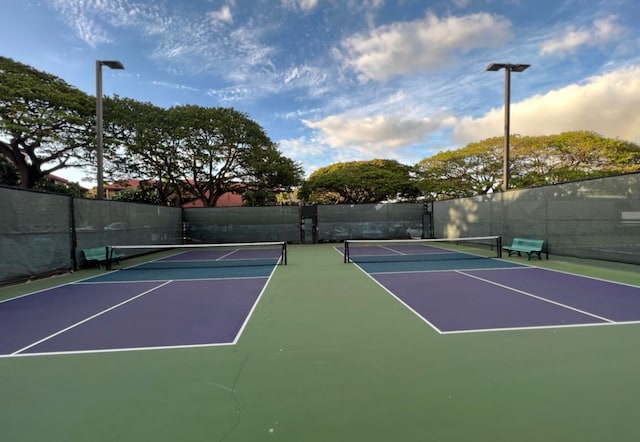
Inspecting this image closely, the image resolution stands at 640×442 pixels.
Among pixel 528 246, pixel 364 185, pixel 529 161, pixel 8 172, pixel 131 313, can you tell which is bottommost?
pixel 131 313

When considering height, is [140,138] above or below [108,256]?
above

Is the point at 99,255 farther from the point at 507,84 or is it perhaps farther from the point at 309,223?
the point at 507,84

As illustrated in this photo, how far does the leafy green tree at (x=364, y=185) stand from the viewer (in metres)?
32.1

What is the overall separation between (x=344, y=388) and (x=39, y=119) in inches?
1014

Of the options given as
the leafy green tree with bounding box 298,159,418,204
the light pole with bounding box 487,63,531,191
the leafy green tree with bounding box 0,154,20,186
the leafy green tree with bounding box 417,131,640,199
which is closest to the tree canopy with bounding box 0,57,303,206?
the leafy green tree with bounding box 0,154,20,186

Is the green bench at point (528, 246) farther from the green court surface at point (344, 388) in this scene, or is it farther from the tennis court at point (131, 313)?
the tennis court at point (131, 313)

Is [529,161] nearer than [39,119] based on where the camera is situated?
No

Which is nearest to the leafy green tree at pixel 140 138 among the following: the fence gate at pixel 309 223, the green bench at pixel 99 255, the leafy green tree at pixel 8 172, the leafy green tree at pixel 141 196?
the leafy green tree at pixel 141 196

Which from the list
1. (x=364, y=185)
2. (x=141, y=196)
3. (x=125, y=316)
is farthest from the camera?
(x=364, y=185)

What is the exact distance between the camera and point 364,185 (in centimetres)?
3259

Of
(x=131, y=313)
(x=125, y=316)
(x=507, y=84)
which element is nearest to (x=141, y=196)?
(x=131, y=313)

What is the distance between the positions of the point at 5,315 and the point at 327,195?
3138cm

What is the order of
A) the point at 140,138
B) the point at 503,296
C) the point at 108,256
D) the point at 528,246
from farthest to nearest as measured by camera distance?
the point at 140,138 → the point at 528,246 → the point at 108,256 → the point at 503,296

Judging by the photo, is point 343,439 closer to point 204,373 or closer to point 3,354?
point 204,373
